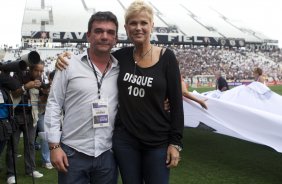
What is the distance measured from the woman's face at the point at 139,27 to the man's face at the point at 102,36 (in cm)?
11

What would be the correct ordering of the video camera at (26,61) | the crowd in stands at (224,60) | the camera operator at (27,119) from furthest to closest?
the crowd in stands at (224,60) → the camera operator at (27,119) → the video camera at (26,61)

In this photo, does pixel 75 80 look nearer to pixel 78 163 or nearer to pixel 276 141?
pixel 78 163

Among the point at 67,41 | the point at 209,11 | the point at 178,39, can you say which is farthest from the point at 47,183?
the point at 209,11

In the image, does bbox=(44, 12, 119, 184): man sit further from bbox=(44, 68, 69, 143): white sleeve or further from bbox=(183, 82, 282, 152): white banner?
bbox=(183, 82, 282, 152): white banner

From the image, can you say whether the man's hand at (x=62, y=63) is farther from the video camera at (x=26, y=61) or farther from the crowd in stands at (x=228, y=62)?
the crowd in stands at (x=228, y=62)

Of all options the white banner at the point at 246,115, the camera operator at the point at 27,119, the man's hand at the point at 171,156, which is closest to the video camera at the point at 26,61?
the camera operator at the point at 27,119

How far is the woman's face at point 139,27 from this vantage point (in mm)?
2240

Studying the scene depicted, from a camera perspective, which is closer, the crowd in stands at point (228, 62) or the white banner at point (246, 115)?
the white banner at point (246, 115)

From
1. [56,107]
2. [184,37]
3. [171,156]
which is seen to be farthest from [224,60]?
[56,107]

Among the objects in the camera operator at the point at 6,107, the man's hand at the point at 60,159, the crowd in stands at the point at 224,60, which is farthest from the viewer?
the crowd in stands at the point at 224,60

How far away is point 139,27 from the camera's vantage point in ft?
7.35

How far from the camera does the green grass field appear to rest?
502cm

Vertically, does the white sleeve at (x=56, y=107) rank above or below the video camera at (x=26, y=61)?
below

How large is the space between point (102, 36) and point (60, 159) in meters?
0.79
